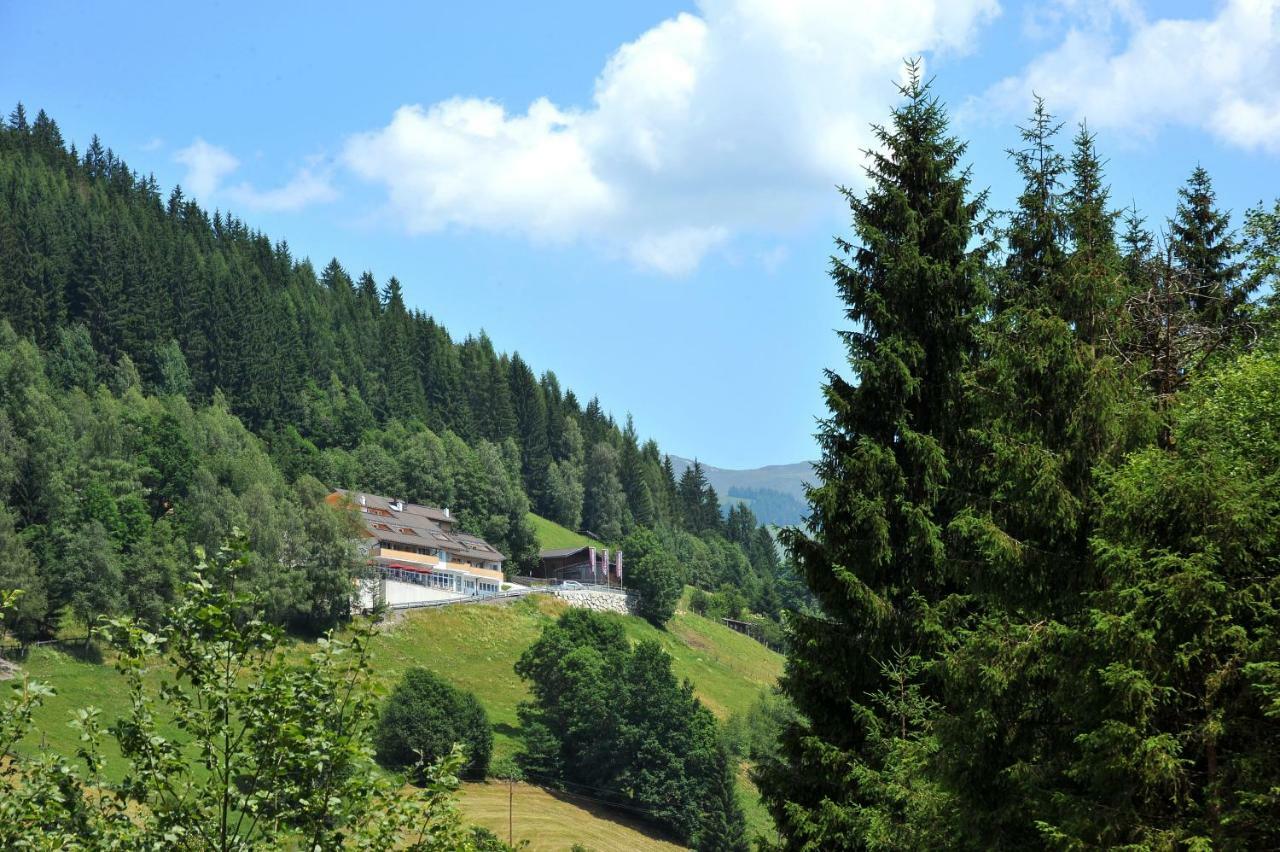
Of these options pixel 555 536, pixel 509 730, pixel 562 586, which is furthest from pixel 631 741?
pixel 555 536

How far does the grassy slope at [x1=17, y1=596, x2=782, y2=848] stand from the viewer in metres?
Answer: 67.2

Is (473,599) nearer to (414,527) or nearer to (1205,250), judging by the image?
(414,527)

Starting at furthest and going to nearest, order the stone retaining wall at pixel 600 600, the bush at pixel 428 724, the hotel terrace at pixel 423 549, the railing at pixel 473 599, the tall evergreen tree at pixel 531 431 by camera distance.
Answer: the tall evergreen tree at pixel 531 431
the stone retaining wall at pixel 600 600
the hotel terrace at pixel 423 549
the railing at pixel 473 599
the bush at pixel 428 724

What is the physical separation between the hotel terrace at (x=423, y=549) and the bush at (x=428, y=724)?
29570 mm

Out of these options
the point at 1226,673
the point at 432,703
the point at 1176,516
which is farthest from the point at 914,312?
the point at 432,703

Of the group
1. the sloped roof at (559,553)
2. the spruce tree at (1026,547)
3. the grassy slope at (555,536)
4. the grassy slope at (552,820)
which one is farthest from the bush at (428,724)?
the grassy slope at (555,536)

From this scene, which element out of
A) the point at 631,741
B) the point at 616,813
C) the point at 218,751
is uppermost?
the point at 218,751

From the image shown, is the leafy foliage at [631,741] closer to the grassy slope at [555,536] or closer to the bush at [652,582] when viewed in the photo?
the bush at [652,582]

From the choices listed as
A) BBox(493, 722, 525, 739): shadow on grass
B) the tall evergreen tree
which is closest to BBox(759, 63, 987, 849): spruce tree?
BBox(493, 722, 525, 739): shadow on grass

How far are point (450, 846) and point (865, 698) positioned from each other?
8.38 meters

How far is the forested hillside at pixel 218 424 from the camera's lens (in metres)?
90.8

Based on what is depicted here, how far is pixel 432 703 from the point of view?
72688mm

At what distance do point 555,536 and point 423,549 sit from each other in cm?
4438

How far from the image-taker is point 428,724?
234ft
